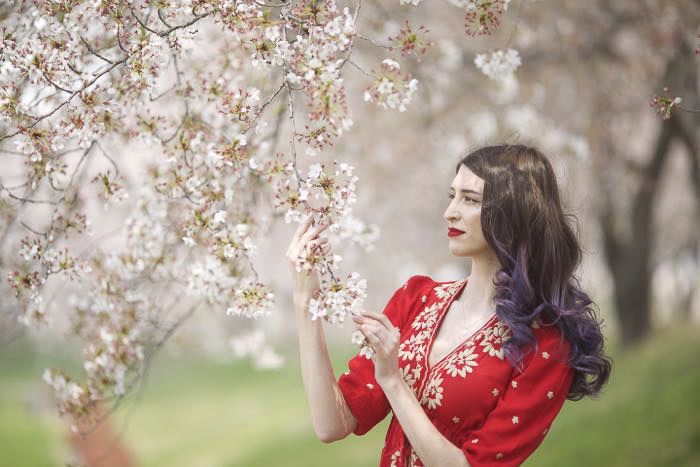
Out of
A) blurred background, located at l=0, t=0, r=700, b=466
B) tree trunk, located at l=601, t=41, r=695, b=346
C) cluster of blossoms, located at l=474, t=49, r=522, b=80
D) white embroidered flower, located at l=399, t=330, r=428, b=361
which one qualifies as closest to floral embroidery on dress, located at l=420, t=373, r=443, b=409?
white embroidered flower, located at l=399, t=330, r=428, b=361

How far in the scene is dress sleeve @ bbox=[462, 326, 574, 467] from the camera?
2.01 metres

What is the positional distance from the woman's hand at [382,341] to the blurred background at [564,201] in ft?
2.59

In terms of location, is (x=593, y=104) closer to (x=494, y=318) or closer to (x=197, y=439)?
(x=494, y=318)

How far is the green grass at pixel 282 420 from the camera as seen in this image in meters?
6.10

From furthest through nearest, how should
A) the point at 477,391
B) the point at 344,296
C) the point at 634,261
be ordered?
1. the point at 634,261
2. the point at 477,391
3. the point at 344,296

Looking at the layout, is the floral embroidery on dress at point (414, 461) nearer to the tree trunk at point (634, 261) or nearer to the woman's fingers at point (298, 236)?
the woman's fingers at point (298, 236)

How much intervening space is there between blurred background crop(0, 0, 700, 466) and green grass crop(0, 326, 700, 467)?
0.10 feet

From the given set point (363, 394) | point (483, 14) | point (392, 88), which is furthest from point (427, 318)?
point (483, 14)

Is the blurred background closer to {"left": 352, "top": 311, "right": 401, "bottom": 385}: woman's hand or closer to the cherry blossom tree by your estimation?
the cherry blossom tree

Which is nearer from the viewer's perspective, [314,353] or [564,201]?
[314,353]

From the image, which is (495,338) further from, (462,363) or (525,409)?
(525,409)

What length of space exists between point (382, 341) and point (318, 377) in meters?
0.26

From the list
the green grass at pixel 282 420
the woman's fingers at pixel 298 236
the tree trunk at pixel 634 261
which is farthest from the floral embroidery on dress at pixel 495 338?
the tree trunk at pixel 634 261

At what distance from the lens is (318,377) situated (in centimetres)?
213
